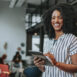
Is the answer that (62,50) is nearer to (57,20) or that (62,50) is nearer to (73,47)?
(73,47)

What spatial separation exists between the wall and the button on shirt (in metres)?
7.83

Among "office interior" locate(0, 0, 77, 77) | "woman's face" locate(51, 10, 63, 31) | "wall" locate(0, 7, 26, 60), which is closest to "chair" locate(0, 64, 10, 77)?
"woman's face" locate(51, 10, 63, 31)

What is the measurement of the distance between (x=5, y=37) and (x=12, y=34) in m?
0.36

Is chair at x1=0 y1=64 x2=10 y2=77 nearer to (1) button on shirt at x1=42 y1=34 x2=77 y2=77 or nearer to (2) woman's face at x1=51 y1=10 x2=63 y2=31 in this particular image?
(1) button on shirt at x1=42 y1=34 x2=77 y2=77

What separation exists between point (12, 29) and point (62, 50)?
800 cm

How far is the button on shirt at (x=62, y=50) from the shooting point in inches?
40.8

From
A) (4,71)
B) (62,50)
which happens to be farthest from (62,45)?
(4,71)

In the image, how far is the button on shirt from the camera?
1035 mm

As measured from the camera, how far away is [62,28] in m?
1.12

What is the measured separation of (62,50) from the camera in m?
1.05

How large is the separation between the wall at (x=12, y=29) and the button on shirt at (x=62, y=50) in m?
7.83

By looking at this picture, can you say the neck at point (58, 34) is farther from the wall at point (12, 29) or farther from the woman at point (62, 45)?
the wall at point (12, 29)

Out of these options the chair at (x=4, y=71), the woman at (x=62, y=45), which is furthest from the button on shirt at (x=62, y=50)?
the chair at (x=4, y=71)

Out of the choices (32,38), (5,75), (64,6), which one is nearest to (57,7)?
(64,6)
